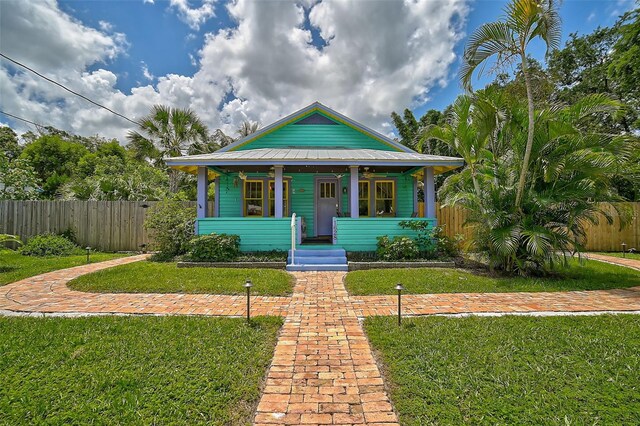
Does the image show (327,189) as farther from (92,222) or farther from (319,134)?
(92,222)

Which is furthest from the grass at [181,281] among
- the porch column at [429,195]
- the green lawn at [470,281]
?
the porch column at [429,195]

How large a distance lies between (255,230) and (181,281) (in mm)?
3375

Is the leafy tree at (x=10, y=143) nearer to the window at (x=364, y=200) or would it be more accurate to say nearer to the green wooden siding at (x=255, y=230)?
the green wooden siding at (x=255, y=230)

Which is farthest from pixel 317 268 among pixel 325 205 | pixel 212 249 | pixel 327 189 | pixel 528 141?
→ pixel 528 141

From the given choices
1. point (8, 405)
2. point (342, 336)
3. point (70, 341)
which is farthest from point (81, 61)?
point (342, 336)

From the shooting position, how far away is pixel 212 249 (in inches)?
351

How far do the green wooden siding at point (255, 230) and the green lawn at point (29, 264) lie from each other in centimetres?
388

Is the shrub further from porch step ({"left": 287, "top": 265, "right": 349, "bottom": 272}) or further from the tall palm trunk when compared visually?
the tall palm trunk

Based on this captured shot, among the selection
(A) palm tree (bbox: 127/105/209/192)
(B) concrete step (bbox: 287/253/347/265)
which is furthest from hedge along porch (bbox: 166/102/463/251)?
(A) palm tree (bbox: 127/105/209/192)

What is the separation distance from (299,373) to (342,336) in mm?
1049

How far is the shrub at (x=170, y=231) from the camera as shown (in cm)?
977

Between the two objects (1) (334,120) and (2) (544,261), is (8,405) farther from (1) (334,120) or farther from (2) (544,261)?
(1) (334,120)

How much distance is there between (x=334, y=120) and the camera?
12.7 metres

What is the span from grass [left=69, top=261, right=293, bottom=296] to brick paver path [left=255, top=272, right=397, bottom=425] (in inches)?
72.4
